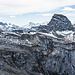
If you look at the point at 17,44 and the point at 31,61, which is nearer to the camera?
the point at 31,61

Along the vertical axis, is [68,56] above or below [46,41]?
below

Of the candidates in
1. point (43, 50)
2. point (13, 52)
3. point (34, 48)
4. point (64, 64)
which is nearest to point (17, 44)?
point (13, 52)

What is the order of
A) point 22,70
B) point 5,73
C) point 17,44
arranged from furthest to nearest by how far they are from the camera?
point 17,44
point 22,70
point 5,73

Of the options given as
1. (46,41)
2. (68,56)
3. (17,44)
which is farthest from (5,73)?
(68,56)

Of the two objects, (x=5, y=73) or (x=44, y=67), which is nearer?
(x=5, y=73)

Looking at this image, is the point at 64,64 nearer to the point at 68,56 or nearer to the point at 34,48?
the point at 68,56

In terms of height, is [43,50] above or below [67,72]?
above

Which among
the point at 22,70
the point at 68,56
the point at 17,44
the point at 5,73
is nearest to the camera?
the point at 5,73

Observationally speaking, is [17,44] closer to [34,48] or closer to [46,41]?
[34,48]

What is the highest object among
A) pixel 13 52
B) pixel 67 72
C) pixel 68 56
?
pixel 13 52
